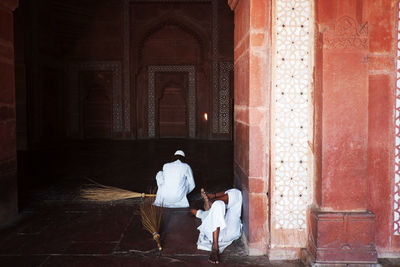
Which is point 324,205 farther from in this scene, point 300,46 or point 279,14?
point 279,14

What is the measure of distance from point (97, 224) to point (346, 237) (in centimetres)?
248

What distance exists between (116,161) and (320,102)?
6.06 m

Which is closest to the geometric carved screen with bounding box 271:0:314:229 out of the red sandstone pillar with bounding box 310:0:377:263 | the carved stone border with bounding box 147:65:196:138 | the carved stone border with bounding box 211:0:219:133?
the red sandstone pillar with bounding box 310:0:377:263

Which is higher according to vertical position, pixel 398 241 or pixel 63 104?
pixel 63 104

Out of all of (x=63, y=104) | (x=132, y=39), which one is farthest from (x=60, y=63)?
(x=132, y=39)

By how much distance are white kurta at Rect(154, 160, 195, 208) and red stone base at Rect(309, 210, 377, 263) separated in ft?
7.05

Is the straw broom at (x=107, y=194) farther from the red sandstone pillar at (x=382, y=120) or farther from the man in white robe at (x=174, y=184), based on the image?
the red sandstone pillar at (x=382, y=120)

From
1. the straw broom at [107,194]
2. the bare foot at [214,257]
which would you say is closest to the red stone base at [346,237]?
the bare foot at [214,257]

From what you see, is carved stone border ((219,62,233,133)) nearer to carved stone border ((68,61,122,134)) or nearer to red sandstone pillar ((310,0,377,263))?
carved stone border ((68,61,122,134))

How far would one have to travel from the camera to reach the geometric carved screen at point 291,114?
301 cm

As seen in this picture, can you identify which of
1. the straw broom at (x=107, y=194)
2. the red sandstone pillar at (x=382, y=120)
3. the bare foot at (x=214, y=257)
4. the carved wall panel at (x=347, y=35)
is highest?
the carved wall panel at (x=347, y=35)

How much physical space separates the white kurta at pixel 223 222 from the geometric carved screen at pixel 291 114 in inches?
16.6

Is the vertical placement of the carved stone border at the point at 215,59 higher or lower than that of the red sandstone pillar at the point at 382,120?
higher

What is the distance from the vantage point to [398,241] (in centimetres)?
299
